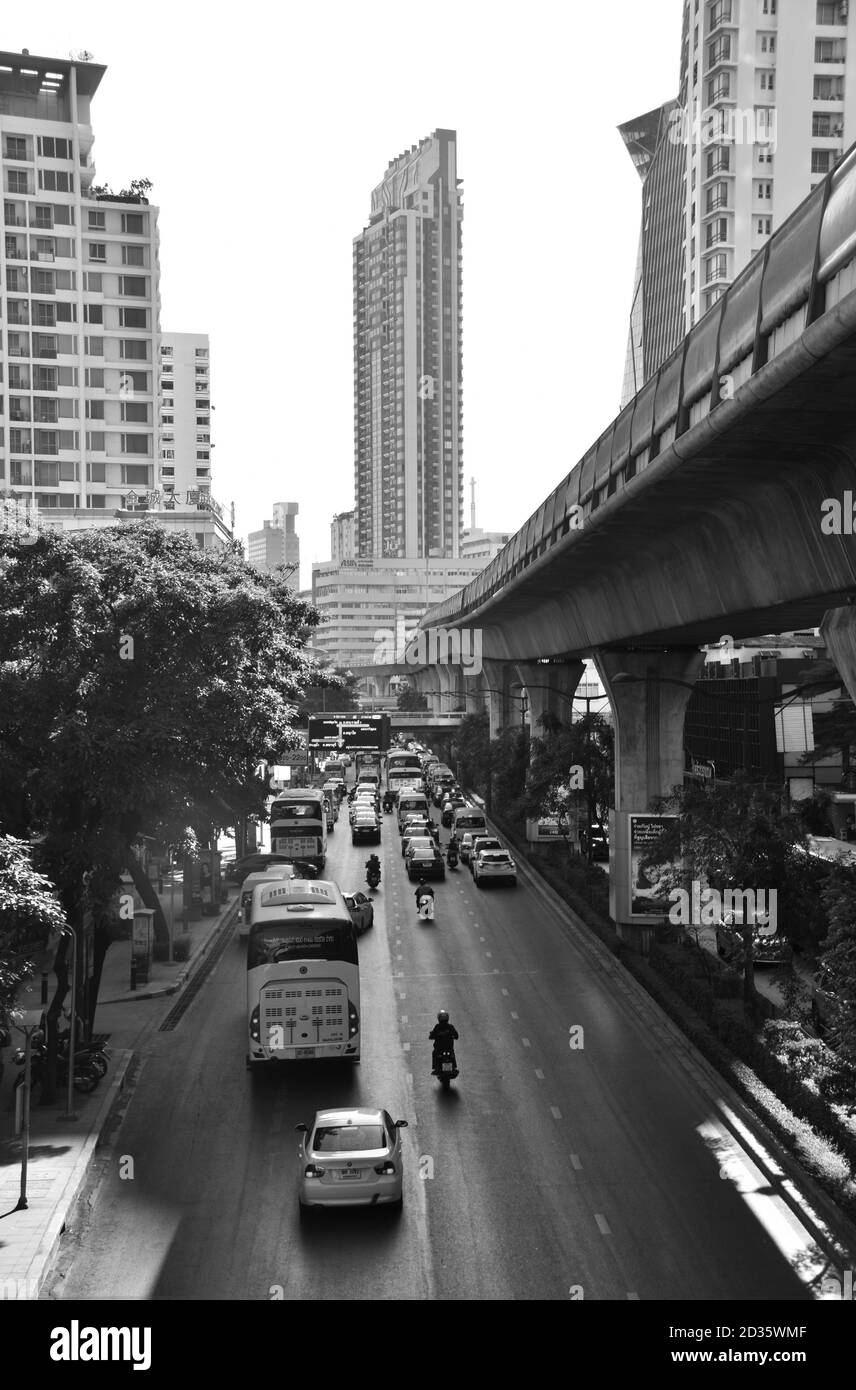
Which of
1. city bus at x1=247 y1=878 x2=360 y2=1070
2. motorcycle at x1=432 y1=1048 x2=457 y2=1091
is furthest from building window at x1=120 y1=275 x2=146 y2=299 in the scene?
motorcycle at x1=432 y1=1048 x2=457 y2=1091

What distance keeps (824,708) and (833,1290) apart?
44175mm

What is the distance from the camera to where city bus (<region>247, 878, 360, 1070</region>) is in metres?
26.2

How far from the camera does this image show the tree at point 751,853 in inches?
1116

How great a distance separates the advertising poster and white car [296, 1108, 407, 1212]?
15.3 meters

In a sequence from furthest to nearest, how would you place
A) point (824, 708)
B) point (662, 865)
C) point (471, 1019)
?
point (824, 708) < point (662, 865) < point (471, 1019)

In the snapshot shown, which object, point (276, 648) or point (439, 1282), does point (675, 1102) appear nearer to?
point (439, 1282)

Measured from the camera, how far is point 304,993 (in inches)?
1035

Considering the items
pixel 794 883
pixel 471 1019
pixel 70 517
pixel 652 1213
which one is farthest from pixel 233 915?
pixel 70 517

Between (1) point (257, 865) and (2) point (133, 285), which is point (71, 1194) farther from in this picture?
(2) point (133, 285)

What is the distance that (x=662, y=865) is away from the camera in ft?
111

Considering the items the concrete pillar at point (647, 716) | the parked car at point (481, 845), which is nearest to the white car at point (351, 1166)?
the concrete pillar at point (647, 716)

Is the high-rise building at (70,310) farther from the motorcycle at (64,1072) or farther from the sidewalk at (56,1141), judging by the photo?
the motorcycle at (64,1072)

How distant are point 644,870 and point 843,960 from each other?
17.1m

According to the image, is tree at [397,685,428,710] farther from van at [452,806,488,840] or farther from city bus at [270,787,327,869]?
city bus at [270,787,327,869]
